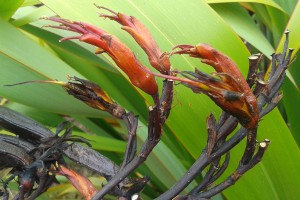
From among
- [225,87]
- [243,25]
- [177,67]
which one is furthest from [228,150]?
[243,25]

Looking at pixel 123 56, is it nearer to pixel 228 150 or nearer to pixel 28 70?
pixel 228 150

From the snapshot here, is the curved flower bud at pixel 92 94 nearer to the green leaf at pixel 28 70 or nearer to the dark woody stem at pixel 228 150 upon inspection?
the dark woody stem at pixel 228 150

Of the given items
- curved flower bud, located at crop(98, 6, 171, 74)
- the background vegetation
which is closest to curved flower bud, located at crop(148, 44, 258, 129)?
curved flower bud, located at crop(98, 6, 171, 74)

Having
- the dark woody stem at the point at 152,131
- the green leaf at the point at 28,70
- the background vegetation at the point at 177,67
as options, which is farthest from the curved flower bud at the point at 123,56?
the green leaf at the point at 28,70

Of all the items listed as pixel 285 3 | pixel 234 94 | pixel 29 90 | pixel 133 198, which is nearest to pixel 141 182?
pixel 133 198

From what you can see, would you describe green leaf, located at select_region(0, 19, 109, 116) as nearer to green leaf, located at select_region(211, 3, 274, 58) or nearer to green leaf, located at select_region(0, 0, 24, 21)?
green leaf, located at select_region(0, 0, 24, 21)
